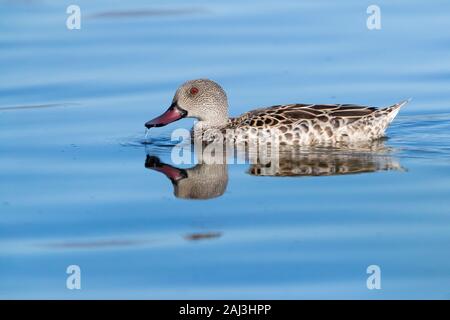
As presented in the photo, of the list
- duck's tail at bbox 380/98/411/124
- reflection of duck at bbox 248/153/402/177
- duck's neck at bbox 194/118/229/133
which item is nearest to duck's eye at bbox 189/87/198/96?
duck's neck at bbox 194/118/229/133

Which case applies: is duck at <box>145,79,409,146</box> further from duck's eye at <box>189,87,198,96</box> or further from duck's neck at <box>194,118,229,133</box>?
duck's eye at <box>189,87,198,96</box>

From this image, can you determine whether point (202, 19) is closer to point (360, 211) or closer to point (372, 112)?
point (372, 112)

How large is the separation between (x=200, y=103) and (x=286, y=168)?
2163mm

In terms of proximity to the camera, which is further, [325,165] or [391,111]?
[391,111]

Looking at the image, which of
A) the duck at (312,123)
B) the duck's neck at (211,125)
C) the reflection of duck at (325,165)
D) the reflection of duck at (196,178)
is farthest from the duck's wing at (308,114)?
the reflection of duck at (196,178)

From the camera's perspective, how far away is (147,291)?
8.60 meters

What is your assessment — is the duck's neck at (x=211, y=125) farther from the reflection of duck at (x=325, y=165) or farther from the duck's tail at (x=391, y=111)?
the duck's tail at (x=391, y=111)

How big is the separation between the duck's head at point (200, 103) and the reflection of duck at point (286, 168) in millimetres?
1173

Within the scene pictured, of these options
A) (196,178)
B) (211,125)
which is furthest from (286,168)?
(211,125)

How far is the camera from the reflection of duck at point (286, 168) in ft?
37.1

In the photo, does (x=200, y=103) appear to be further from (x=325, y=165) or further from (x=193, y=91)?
(x=325, y=165)

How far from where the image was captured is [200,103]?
45.4 ft

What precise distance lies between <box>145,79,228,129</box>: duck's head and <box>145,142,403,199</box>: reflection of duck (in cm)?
117

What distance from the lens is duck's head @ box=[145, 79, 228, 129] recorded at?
1377cm
